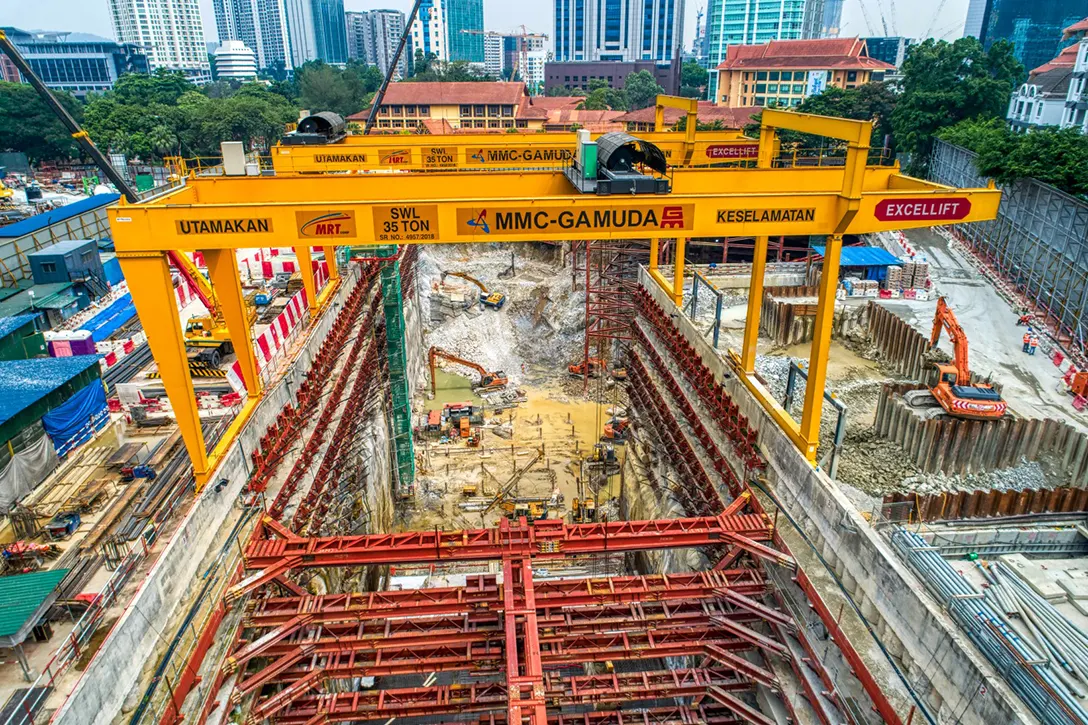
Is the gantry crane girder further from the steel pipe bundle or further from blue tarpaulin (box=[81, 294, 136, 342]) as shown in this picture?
the steel pipe bundle

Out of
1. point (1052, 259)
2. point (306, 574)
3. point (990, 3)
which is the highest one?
point (990, 3)

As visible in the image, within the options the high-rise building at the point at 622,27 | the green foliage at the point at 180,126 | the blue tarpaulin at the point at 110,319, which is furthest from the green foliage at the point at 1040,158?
the high-rise building at the point at 622,27

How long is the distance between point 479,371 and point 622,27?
156m

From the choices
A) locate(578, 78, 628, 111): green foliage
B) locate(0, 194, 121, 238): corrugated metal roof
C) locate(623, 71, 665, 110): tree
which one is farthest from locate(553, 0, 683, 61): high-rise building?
locate(0, 194, 121, 238): corrugated metal roof

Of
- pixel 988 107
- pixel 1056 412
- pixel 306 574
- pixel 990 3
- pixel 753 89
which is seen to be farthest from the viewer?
pixel 990 3

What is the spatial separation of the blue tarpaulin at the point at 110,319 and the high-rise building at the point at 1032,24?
524 ft

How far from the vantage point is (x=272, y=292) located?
30.4 m

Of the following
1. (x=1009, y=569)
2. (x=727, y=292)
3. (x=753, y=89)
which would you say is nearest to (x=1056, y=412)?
(x=1009, y=569)

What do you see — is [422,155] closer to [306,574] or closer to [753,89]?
[306,574]

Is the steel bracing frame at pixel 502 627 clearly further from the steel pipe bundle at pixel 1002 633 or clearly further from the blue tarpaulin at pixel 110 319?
the blue tarpaulin at pixel 110 319

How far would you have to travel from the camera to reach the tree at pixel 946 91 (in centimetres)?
4509

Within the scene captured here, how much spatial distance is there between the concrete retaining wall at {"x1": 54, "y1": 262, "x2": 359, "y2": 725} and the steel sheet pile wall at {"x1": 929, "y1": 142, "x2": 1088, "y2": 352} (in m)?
27.6

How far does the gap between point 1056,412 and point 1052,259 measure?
11.8 metres

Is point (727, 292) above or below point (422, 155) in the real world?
below
